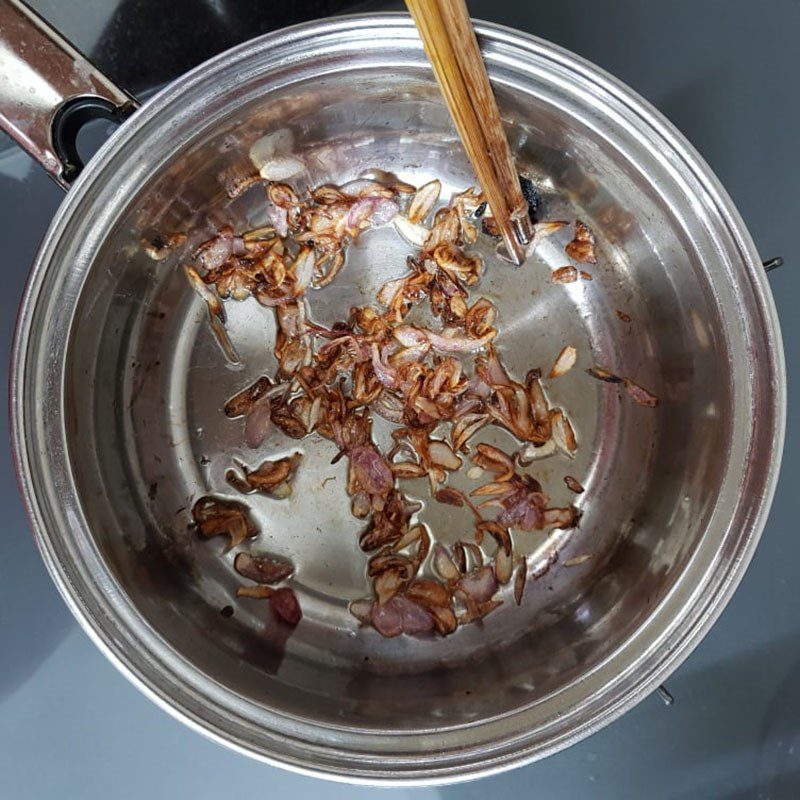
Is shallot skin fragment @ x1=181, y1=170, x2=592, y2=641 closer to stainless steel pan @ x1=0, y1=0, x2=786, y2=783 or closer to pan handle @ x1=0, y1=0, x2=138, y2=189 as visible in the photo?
stainless steel pan @ x1=0, y1=0, x2=786, y2=783

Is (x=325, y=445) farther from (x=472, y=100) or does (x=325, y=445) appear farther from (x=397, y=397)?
(x=472, y=100)

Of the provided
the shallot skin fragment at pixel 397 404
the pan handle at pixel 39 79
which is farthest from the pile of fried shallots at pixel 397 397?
the pan handle at pixel 39 79

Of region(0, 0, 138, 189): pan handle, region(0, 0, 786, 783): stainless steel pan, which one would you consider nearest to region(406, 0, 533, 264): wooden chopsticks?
region(0, 0, 786, 783): stainless steel pan

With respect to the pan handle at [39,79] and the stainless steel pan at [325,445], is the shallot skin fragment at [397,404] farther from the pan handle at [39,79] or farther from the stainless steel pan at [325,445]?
the pan handle at [39,79]

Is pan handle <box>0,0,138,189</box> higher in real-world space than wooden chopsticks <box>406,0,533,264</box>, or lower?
lower

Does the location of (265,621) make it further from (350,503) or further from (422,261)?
(422,261)

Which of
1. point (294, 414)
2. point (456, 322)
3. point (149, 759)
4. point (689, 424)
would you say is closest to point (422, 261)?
point (456, 322)

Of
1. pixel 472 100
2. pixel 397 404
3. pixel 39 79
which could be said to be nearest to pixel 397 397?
pixel 397 404
